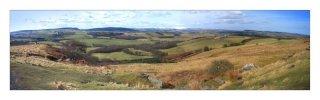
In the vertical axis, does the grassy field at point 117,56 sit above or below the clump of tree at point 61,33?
below

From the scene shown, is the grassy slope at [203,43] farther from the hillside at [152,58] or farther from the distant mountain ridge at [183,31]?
the distant mountain ridge at [183,31]

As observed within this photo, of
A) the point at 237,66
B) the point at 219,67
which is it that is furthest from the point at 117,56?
the point at 237,66

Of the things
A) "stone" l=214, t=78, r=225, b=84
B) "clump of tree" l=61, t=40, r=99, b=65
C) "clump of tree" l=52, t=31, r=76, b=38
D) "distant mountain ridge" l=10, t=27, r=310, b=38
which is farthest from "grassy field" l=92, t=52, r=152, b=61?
"stone" l=214, t=78, r=225, b=84

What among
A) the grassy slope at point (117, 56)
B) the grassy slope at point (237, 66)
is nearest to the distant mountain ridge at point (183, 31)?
the grassy slope at point (237, 66)

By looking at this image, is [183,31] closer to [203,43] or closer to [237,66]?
[203,43]

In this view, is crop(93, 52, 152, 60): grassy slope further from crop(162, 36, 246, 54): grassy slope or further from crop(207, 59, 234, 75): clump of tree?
crop(207, 59, 234, 75): clump of tree
